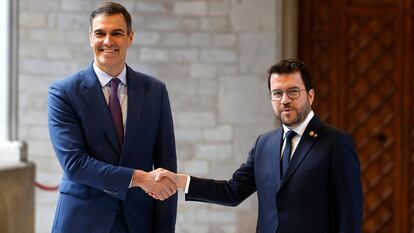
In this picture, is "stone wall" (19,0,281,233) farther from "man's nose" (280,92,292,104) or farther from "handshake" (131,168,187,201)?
"man's nose" (280,92,292,104)

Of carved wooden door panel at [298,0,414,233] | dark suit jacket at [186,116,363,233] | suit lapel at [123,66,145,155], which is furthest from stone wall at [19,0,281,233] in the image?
dark suit jacket at [186,116,363,233]

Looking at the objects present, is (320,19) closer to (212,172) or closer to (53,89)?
(212,172)

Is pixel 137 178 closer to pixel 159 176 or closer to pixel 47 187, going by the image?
pixel 159 176

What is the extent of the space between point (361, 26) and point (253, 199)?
1.68 metres

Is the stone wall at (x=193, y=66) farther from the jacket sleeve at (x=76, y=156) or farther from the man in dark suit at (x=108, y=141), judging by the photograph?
the jacket sleeve at (x=76, y=156)

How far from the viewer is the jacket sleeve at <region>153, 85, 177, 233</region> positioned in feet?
8.57

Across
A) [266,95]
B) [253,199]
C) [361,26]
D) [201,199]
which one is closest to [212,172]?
[253,199]

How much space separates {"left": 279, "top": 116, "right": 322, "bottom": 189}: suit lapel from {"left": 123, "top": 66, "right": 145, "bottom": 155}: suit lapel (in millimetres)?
544

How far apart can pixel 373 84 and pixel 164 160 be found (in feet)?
12.2

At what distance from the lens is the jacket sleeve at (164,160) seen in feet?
8.57

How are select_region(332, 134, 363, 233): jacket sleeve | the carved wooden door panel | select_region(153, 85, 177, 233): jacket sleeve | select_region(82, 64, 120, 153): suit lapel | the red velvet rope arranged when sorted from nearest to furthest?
select_region(332, 134, 363, 233): jacket sleeve < select_region(82, 64, 120, 153): suit lapel < select_region(153, 85, 177, 233): jacket sleeve < the red velvet rope < the carved wooden door panel

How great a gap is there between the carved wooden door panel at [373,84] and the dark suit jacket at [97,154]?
361cm

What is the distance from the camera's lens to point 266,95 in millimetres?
5711

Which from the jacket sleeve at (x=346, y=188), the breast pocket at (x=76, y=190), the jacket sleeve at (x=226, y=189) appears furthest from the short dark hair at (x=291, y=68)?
the breast pocket at (x=76, y=190)
